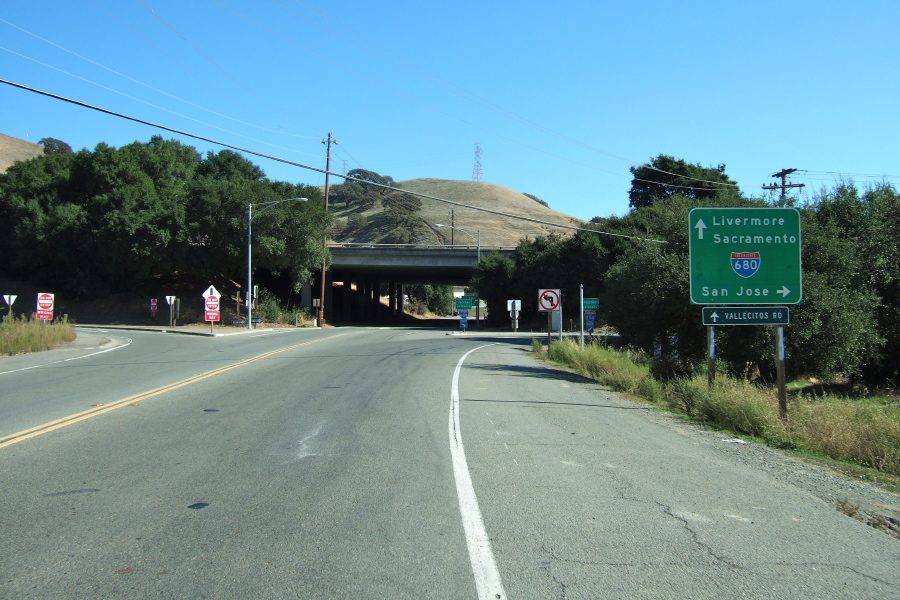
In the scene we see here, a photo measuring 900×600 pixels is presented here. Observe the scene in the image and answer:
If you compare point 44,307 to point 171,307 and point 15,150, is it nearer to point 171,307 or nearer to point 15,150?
point 171,307

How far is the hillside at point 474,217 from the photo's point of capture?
411 feet

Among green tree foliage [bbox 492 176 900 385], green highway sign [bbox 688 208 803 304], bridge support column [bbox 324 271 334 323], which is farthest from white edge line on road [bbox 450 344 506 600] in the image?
bridge support column [bbox 324 271 334 323]

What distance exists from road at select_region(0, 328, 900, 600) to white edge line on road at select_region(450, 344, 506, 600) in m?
0.02

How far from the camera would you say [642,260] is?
21.6 metres

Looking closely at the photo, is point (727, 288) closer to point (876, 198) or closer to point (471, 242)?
point (876, 198)

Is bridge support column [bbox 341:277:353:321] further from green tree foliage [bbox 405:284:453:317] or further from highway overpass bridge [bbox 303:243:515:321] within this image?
green tree foliage [bbox 405:284:453:317]

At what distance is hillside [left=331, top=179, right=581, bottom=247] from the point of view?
125312mm

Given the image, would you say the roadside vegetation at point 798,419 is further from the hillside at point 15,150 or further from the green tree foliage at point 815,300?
the hillside at point 15,150

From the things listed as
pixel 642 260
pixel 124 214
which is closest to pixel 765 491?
pixel 642 260

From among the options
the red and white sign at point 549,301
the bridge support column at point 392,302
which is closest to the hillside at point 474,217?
the bridge support column at point 392,302

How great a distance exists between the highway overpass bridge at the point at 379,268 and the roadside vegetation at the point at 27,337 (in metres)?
33.8

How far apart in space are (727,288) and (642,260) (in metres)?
8.41

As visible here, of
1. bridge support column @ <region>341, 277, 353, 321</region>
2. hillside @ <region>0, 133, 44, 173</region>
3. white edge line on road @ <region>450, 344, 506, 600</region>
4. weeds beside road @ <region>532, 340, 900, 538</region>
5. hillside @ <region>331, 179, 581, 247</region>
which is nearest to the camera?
white edge line on road @ <region>450, 344, 506, 600</region>

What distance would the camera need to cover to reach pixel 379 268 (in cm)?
6688
